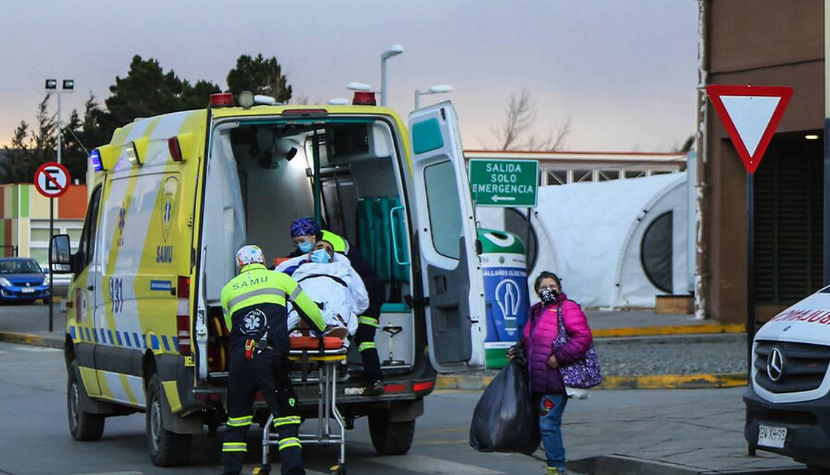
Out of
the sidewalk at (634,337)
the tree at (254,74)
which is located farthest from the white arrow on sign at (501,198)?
the tree at (254,74)

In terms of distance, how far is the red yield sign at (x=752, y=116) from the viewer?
1083cm

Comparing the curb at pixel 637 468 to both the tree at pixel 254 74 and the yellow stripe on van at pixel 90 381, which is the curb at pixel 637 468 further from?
the tree at pixel 254 74

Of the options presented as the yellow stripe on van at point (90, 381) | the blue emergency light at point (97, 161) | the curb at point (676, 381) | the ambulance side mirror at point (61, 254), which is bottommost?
the curb at point (676, 381)

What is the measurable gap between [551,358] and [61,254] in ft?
19.9

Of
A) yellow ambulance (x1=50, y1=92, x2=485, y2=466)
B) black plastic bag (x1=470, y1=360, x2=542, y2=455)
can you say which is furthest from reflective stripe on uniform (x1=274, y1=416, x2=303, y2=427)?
black plastic bag (x1=470, y1=360, x2=542, y2=455)

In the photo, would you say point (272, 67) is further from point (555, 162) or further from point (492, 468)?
point (492, 468)

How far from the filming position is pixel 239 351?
384 inches

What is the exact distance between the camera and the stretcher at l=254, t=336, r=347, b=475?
10172mm

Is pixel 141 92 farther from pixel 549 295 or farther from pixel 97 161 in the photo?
pixel 549 295

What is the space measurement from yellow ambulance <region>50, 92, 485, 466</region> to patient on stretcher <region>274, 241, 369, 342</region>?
0.50 metres

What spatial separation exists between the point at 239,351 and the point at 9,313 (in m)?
28.5

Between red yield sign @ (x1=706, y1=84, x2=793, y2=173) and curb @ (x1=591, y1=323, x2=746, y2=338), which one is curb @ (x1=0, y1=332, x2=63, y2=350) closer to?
curb @ (x1=591, y1=323, x2=746, y2=338)

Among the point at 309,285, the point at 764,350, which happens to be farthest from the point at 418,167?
the point at 764,350

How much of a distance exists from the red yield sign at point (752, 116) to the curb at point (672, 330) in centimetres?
1439
